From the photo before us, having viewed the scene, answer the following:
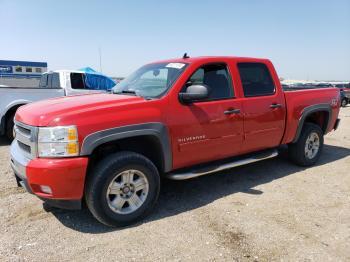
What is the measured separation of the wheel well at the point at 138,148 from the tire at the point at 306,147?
113 inches

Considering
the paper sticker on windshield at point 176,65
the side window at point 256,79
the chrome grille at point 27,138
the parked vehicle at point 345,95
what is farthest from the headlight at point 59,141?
the parked vehicle at point 345,95

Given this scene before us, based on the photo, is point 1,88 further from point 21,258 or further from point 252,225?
point 252,225

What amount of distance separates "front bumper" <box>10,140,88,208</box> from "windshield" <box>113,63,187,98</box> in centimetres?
128

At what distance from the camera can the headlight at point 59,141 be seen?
3033 mm

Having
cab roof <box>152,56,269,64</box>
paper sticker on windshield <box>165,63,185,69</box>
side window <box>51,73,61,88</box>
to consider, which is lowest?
side window <box>51,73,61,88</box>

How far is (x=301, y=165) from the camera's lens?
223 inches

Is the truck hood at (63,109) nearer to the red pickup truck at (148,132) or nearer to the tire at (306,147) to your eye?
the red pickup truck at (148,132)

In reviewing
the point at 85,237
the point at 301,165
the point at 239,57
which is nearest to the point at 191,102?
the point at 239,57

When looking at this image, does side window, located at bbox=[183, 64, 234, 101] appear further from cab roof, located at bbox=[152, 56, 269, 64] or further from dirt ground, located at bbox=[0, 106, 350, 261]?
dirt ground, located at bbox=[0, 106, 350, 261]

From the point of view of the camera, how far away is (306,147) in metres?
5.63

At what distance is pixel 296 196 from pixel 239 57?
7.08ft

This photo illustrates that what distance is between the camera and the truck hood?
312 centimetres

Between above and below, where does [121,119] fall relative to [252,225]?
above

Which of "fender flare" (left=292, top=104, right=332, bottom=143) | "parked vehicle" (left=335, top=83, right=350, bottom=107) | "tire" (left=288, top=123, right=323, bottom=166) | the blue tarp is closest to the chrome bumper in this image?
"fender flare" (left=292, top=104, right=332, bottom=143)
